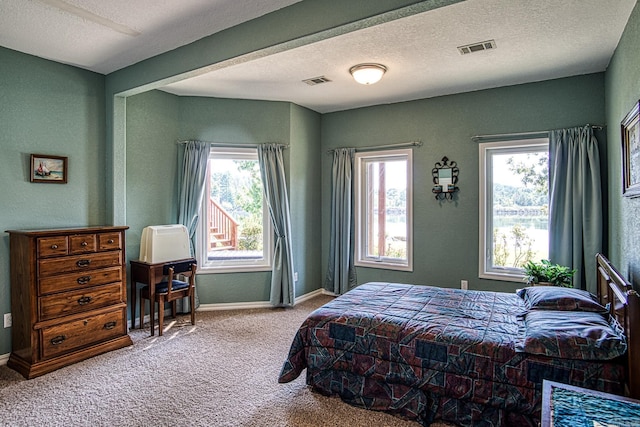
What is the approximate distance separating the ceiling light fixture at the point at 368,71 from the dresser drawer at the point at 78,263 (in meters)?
2.89

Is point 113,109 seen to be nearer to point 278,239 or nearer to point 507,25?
point 278,239

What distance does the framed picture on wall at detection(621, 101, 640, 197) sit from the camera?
88.1 inches

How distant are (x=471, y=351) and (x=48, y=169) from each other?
3.81m

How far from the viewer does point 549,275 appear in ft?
11.5

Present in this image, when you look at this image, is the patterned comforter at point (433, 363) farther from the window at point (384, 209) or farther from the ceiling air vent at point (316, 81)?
the ceiling air vent at point (316, 81)

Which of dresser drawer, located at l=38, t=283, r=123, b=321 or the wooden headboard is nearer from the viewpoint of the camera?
the wooden headboard

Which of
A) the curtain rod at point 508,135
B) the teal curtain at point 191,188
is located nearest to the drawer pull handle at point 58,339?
the teal curtain at point 191,188

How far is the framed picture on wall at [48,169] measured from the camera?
327 centimetres

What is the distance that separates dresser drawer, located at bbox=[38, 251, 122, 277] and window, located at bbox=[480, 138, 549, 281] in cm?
398

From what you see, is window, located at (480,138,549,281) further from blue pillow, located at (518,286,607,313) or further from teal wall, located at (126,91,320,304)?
teal wall, located at (126,91,320,304)

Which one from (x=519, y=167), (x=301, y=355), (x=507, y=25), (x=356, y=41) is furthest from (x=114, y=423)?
(x=519, y=167)

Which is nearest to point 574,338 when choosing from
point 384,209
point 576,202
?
point 576,202

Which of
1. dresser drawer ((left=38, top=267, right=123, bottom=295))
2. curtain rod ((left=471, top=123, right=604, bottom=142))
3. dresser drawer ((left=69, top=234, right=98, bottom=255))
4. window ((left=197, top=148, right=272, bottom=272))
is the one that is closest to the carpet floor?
dresser drawer ((left=38, top=267, right=123, bottom=295))

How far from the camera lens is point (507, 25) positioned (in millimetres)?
2777
